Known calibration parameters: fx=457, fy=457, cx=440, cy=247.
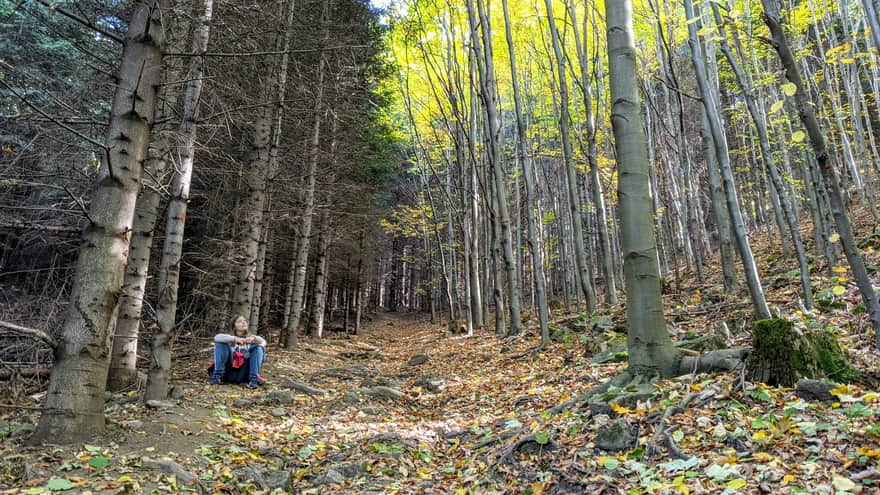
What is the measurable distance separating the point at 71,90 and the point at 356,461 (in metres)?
6.63

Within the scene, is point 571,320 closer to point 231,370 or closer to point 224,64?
point 231,370

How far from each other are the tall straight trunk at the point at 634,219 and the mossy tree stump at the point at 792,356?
728 millimetres

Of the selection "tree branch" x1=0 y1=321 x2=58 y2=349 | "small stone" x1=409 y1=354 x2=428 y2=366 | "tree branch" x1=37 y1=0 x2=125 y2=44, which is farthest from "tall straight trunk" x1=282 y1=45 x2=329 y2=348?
"tree branch" x1=0 y1=321 x2=58 y2=349

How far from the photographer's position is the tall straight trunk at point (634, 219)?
4.22 meters

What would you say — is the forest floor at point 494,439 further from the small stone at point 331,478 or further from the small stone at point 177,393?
the small stone at point 177,393

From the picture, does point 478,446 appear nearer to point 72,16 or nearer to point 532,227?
point 72,16

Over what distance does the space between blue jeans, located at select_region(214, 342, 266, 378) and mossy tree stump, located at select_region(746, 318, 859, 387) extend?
20.1 ft

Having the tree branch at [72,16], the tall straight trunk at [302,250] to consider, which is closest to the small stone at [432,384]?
the tall straight trunk at [302,250]

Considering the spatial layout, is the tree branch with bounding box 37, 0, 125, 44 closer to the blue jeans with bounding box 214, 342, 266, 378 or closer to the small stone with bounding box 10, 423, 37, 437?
the small stone with bounding box 10, 423, 37, 437

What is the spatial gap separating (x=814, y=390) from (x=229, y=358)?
674 centimetres

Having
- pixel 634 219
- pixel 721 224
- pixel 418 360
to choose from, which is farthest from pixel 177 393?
pixel 721 224

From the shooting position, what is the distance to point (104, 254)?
11.3 feet

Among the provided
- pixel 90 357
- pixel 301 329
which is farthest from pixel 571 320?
pixel 301 329

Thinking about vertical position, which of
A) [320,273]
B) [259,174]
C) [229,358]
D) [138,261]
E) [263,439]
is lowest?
[263,439]
